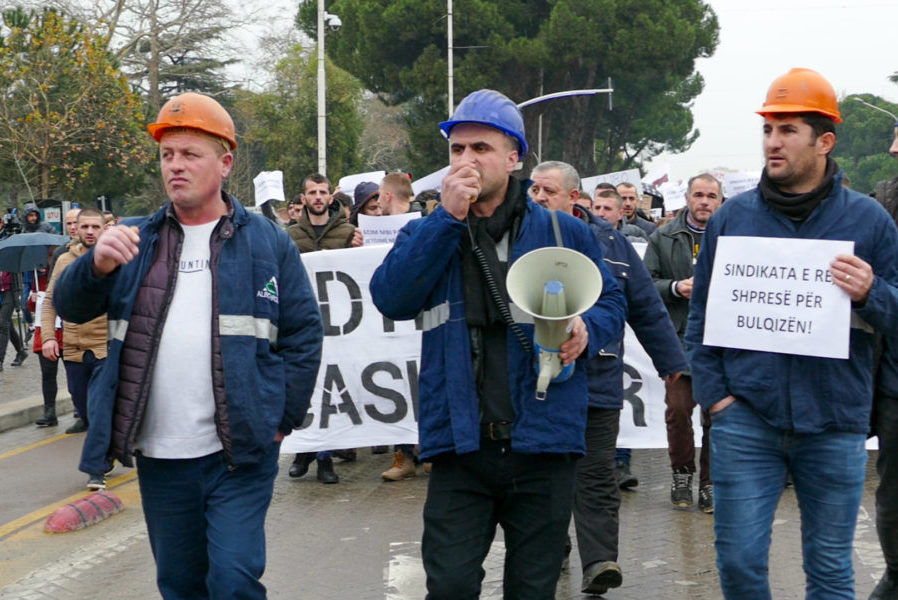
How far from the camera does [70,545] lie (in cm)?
646

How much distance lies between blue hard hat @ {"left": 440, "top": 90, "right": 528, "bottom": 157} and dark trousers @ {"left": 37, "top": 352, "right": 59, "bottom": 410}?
24.3ft

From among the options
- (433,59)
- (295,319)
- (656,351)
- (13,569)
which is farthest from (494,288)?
(433,59)

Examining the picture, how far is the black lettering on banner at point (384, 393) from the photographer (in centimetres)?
808

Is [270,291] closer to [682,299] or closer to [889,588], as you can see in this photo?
[889,588]

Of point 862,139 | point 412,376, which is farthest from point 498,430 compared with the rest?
point 862,139

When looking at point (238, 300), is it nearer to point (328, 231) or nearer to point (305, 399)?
point (305, 399)

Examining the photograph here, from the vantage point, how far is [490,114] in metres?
3.48

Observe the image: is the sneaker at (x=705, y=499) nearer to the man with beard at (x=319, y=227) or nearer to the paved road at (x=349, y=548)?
the paved road at (x=349, y=548)

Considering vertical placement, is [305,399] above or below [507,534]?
above

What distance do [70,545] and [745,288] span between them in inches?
165

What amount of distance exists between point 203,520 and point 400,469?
456 cm

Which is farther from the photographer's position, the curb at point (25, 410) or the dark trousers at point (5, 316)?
the dark trousers at point (5, 316)

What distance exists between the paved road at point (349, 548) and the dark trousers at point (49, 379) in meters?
2.06

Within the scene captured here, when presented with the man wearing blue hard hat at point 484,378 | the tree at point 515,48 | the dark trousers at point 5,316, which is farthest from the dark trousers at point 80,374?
the tree at point 515,48
